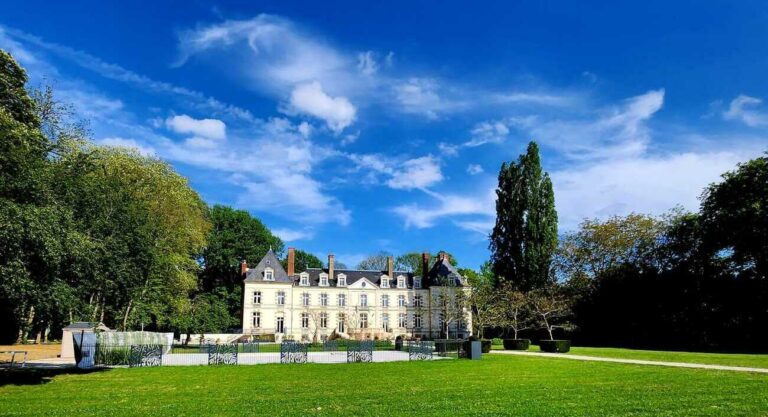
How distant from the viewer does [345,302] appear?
198 ft

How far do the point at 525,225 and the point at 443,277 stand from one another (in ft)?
57.8

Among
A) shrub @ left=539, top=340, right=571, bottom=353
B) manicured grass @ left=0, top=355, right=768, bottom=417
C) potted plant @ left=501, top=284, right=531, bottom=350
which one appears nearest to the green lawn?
shrub @ left=539, top=340, right=571, bottom=353

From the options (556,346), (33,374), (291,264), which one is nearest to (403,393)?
(33,374)

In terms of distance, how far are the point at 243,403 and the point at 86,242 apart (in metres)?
10.0

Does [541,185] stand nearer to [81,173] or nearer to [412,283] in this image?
[412,283]

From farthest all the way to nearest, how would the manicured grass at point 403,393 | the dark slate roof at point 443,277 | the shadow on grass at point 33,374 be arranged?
the dark slate roof at point 443,277 → the shadow on grass at point 33,374 → the manicured grass at point 403,393

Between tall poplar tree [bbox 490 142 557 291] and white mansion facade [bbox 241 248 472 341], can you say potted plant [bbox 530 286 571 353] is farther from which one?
white mansion facade [bbox 241 248 472 341]

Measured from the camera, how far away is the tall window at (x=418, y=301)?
6197cm

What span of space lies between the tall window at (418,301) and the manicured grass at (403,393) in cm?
4280

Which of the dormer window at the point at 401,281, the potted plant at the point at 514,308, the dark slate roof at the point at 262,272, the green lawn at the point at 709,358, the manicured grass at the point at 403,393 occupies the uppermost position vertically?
the dark slate roof at the point at 262,272

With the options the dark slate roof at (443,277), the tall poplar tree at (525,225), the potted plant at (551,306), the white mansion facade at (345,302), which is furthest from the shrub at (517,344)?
the dark slate roof at (443,277)

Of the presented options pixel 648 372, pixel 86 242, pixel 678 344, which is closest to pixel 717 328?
pixel 678 344

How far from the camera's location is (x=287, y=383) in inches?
606

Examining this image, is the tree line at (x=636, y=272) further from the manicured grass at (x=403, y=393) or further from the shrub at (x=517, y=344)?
the manicured grass at (x=403, y=393)
